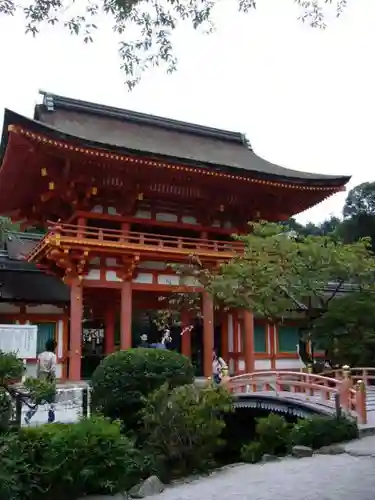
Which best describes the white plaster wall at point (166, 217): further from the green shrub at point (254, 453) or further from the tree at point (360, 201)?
the tree at point (360, 201)

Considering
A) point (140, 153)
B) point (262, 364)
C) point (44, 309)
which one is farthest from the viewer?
point (262, 364)

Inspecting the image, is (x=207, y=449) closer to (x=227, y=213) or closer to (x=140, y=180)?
(x=140, y=180)

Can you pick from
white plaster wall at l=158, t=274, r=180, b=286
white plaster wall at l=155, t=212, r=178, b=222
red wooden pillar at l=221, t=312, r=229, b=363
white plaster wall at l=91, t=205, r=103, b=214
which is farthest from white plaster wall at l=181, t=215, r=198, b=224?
red wooden pillar at l=221, t=312, r=229, b=363

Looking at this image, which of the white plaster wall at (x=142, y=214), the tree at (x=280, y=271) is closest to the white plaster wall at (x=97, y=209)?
the white plaster wall at (x=142, y=214)

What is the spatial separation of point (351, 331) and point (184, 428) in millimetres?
8642

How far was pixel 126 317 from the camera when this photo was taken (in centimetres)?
1677

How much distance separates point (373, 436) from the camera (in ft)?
33.1

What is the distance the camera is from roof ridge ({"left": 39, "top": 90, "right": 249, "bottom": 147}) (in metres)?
20.7

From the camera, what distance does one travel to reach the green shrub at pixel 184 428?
973cm

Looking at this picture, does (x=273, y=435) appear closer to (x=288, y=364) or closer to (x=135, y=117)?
(x=288, y=364)

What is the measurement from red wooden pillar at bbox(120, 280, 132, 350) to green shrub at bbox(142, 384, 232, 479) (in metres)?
6.51

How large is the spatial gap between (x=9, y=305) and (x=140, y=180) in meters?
5.87

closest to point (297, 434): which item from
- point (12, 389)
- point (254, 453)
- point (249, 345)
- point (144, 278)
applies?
point (254, 453)

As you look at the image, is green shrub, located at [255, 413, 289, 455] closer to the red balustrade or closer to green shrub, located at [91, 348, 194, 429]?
green shrub, located at [91, 348, 194, 429]
